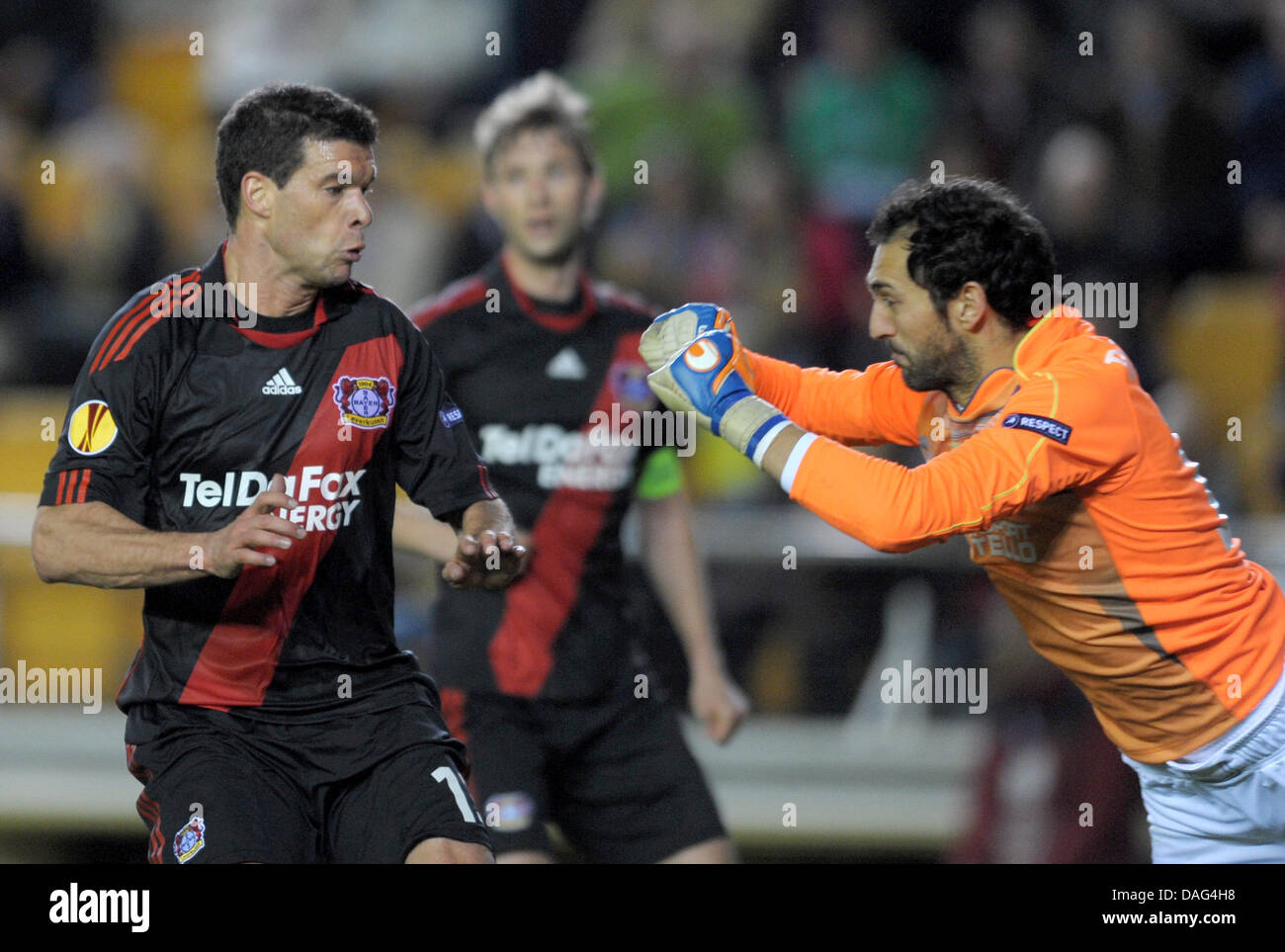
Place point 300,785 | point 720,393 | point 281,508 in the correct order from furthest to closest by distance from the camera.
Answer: point 720,393, point 300,785, point 281,508

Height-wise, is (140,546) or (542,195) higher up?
(542,195)

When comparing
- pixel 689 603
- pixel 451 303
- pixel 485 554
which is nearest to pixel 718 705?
pixel 689 603

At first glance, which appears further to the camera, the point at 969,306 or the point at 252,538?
the point at 969,306

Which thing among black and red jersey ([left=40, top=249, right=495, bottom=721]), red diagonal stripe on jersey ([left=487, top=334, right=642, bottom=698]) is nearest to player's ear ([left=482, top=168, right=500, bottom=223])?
red diagonal stripe on jersey ([left=487, top=334, right=642, bottom=698])

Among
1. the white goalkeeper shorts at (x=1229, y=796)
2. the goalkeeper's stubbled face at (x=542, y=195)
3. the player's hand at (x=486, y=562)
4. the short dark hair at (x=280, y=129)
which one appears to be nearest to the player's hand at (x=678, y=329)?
the player's hand at (x=486, y=562)

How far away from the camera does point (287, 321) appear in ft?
12.3

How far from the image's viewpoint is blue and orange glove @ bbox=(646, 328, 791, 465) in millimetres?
3730

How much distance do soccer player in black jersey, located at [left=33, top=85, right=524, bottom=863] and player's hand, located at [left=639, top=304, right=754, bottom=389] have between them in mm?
530

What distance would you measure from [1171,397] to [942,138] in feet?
6.93

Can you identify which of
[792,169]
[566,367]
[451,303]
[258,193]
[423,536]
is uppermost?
[792,169]

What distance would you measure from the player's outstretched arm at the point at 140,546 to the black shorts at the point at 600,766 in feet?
4.71

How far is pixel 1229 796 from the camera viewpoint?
13.3 feet

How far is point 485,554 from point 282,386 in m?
0.64

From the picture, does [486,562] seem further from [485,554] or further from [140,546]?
[140,546]
